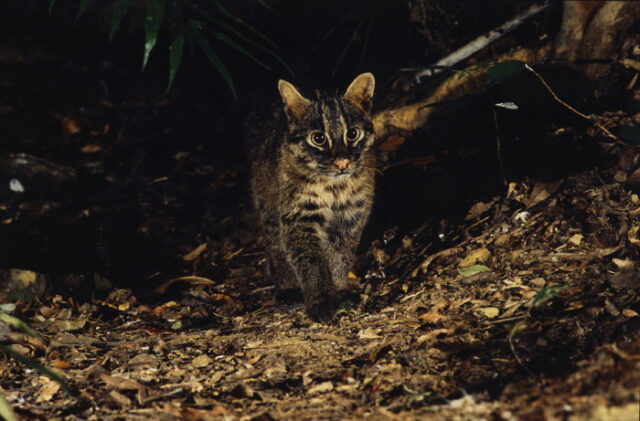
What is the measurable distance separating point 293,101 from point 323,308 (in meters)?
1.79

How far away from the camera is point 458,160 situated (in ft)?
21.1

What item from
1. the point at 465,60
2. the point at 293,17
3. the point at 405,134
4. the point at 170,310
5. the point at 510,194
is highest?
the point at 293,17

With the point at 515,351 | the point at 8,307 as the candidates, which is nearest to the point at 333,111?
the point at 515,351

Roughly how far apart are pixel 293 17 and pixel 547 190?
14.2ft

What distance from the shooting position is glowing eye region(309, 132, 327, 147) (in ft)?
17.5

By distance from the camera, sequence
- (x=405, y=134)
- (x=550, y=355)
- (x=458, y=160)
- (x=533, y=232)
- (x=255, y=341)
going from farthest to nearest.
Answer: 1. (x=405, y=134)
2. (x=458, y=160)
3. (x=533, y=232)
4. (x=255, y=341)
5. (x=550, y=355)

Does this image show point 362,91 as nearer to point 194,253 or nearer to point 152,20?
point 152,20

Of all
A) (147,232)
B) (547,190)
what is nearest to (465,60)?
(547,190)

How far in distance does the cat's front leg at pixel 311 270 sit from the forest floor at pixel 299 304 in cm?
16

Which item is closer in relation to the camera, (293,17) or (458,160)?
(458,160)

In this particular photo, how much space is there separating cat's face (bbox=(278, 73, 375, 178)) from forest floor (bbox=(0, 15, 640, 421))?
99 cm

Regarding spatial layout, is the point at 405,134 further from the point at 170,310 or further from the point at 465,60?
the point at 170,310

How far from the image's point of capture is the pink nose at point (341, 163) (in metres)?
5.15

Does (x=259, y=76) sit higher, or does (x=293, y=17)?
(x=293, y=17)
